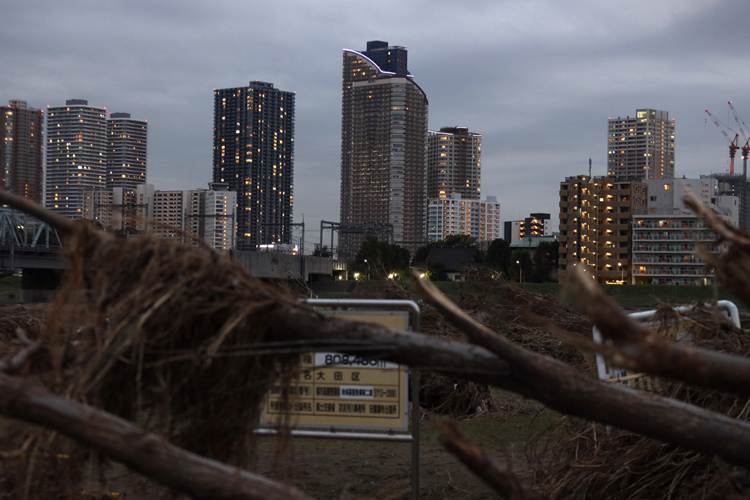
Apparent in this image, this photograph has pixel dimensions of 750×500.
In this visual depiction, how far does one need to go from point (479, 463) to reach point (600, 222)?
4358 inches

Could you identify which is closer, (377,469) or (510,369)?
(510,369)

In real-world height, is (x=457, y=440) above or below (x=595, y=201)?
below

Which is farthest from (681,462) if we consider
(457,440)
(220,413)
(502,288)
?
(502,288)

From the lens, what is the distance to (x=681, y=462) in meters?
5.93

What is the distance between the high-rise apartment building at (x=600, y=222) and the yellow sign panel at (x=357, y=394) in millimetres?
99800

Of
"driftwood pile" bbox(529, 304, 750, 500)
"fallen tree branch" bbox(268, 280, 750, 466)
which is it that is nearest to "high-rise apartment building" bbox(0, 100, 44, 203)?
"driftwood pile" bbox(529, 304, 750, 500)

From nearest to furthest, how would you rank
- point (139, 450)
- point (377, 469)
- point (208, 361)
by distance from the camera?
point (139, 450), point (208, 361), point (377, 469)

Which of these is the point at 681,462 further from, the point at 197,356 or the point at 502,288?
the point at 502,288

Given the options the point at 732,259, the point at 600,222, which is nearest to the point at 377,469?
the point at 732,259

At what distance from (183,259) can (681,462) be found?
4.49 metres

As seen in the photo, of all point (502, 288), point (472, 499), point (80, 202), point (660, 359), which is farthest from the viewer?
point (80, 202)

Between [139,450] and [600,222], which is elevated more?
[600,222]

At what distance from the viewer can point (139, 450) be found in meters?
2.65

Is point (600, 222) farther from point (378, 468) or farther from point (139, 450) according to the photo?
point (139, 450)
